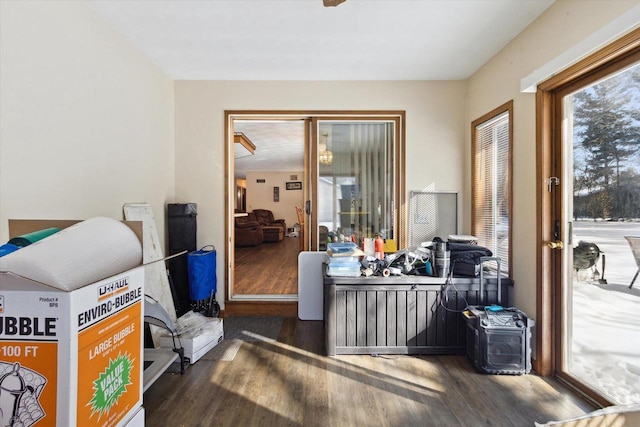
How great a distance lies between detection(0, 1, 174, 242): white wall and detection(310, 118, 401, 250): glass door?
1860 mm

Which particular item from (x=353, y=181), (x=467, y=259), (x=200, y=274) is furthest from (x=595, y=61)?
(x=200, y=274)

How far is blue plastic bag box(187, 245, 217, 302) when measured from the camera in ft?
10.5

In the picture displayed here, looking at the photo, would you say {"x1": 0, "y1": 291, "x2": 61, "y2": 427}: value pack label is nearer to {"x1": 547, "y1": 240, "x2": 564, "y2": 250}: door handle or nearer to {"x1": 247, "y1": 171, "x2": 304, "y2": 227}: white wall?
{"x1": 547, "y1": 240, "x2": 564, "y2": 250}: door handle

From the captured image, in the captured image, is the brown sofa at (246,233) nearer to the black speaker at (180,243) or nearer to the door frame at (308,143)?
the door frame at (308,143)

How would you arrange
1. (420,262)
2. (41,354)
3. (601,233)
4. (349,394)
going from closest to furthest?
(41,354) → (601,233) → (349,394) → (420,262)

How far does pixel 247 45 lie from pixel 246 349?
9.12 ft

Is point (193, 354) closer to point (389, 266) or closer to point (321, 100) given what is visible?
point (389, 266)

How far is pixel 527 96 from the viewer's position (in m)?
2.48

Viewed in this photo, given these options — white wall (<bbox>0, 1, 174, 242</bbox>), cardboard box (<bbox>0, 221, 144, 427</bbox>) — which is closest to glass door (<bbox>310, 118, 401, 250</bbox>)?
white wall (<bbox>0, 1, 174, 242</bbox>)

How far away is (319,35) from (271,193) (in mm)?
9143

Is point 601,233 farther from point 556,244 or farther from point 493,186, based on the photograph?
point 493,186

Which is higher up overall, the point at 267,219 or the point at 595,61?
the point at 595,61

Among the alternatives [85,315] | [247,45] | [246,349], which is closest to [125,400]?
[85,315]

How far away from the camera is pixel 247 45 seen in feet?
9.15
